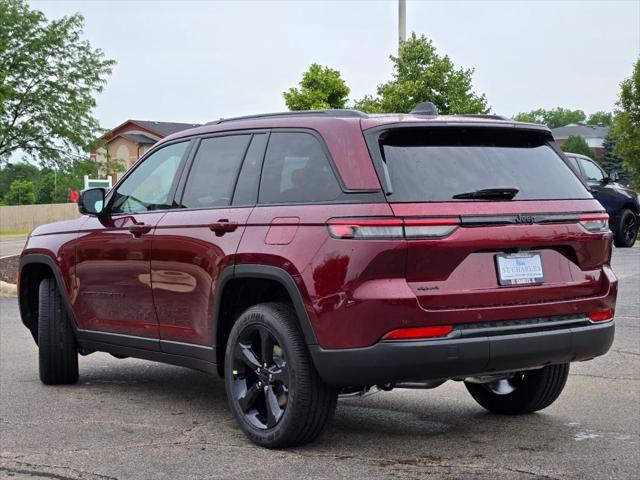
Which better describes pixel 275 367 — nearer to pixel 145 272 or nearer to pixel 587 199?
pixel 145 272

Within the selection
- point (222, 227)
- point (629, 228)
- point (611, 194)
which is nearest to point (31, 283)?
point (222, 227)

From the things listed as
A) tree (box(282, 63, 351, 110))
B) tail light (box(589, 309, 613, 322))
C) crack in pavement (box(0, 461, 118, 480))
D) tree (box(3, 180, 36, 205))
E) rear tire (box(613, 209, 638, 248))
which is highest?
tree (box(282, 63, 351, 110))

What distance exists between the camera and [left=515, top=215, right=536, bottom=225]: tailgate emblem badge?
5.38 meters

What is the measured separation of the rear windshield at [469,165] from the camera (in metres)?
5.28

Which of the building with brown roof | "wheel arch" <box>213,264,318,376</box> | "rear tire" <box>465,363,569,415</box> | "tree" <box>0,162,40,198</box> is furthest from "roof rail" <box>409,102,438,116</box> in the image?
"tree" <box>0,162,40,198</box>

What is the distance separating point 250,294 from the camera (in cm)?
599

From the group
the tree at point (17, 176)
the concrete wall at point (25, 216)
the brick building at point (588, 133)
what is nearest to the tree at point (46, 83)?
the concrete wall at point (25, 216)

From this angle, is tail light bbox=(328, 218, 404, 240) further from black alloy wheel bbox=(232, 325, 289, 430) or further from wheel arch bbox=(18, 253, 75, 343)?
wheel arch bbox=(18, 253, 75, 343)

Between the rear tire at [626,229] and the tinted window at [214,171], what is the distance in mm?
16011

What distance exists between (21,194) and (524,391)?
109 metres

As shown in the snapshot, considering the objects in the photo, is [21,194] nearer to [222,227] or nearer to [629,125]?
[629,125]

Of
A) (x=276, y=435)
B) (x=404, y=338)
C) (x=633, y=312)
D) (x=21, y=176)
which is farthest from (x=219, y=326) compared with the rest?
(x=21, y=176)

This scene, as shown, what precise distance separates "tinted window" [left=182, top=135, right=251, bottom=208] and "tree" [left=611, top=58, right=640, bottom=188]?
32890 millimetres

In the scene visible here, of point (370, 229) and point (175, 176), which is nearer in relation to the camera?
point (370, 229)
